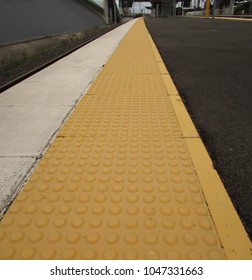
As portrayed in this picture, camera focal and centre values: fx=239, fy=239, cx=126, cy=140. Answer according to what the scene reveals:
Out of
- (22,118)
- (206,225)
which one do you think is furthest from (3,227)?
(22,118)

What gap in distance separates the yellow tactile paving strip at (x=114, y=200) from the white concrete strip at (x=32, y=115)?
114 mm

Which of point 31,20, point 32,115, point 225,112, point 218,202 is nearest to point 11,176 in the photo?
point 32,115

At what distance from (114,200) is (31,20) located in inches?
432

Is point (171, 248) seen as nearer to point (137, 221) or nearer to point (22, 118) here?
point (137, 221)

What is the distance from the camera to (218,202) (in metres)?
1.55

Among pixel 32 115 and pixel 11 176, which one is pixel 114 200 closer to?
pixel 11 176


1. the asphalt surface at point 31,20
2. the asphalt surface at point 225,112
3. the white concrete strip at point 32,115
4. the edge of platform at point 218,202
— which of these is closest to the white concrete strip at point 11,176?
the white concrete strip at point 32,115

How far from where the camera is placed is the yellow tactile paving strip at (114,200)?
1.30 m

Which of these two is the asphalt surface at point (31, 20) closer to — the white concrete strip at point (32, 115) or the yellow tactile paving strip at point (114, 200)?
the white concrete strip at point (32, 115)

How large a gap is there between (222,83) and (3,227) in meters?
3.90

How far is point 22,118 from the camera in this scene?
2764mm

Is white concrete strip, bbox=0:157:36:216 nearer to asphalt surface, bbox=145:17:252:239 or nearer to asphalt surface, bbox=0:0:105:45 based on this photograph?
asphalt surface, bbox=145:17:252:239

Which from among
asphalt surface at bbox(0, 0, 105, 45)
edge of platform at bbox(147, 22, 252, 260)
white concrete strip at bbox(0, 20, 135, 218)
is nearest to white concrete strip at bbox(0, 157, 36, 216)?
white concrete strip at bbox(0, 20, 135, 218)
